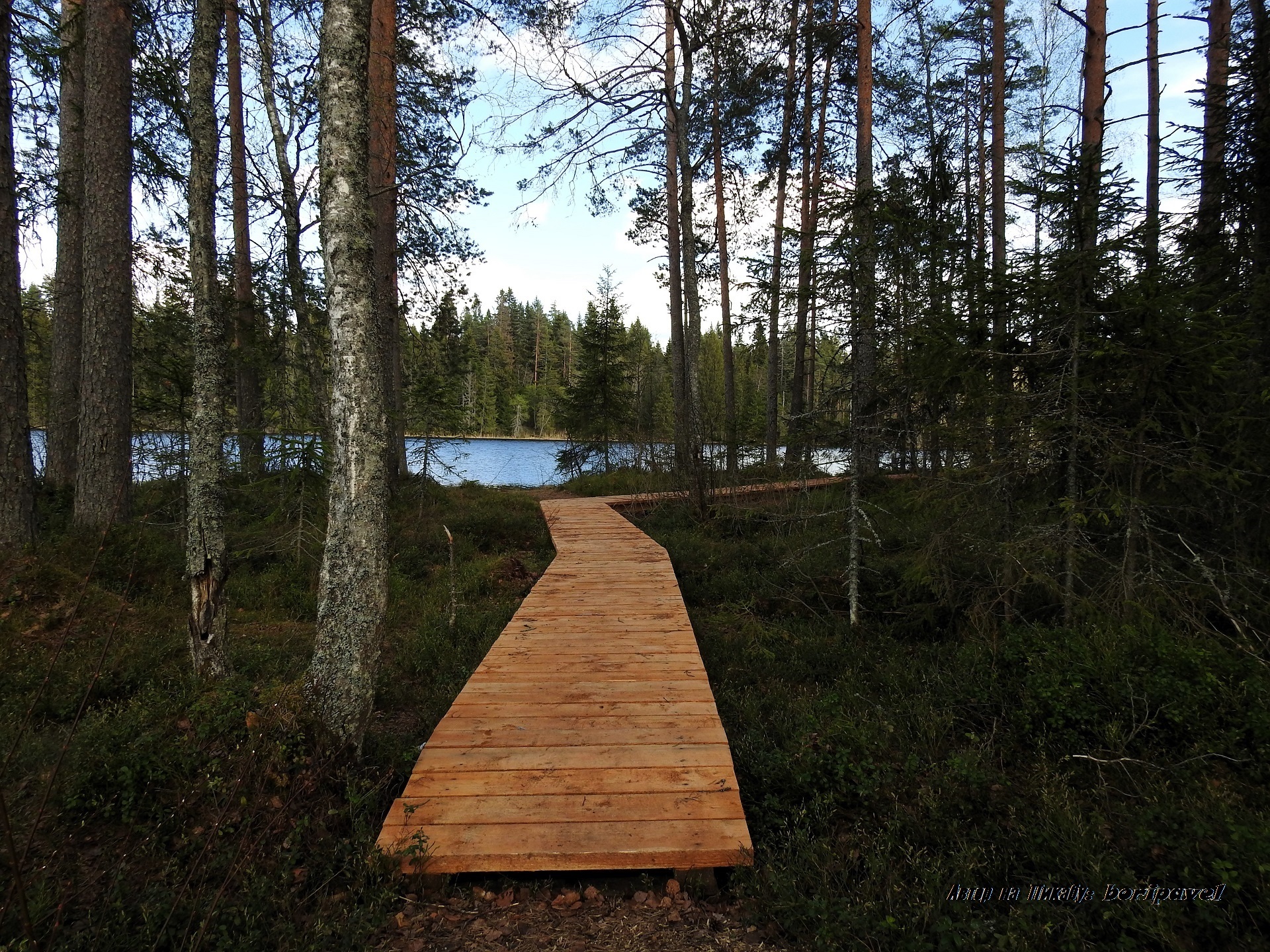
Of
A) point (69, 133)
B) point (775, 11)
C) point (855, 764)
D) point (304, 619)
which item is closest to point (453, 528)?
point (304, 619)

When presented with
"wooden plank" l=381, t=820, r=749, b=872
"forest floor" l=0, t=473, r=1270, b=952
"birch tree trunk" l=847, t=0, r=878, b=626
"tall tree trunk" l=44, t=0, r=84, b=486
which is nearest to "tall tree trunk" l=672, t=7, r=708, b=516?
"birch tree trunk" l=847, t=0, r=878, b=626

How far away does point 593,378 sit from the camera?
71.8 ft

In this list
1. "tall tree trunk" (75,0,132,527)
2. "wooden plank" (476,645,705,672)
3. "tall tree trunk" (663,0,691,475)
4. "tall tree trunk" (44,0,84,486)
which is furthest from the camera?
"tall tree trunk" (663,0,691,475)

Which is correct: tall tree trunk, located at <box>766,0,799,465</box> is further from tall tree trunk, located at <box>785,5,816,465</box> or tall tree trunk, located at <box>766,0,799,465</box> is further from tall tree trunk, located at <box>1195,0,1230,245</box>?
tall tree trunk, located at <box>1195,0,1230,245</box>

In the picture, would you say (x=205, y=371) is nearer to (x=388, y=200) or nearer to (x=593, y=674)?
(x=593, y=674)

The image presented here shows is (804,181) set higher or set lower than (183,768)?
higher

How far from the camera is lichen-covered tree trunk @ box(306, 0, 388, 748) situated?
11.5ft

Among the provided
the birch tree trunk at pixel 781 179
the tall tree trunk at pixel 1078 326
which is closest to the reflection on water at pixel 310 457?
the birch tree trunk at pixel 781 179

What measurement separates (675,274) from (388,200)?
5.48 m

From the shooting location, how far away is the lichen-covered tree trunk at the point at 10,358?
6477 mm

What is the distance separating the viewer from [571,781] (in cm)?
327

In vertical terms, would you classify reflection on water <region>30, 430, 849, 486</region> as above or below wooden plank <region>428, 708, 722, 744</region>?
above

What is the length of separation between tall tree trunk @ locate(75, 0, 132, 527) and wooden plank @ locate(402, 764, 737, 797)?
23.8 ft

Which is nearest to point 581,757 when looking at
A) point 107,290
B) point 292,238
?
→ point 292,238
